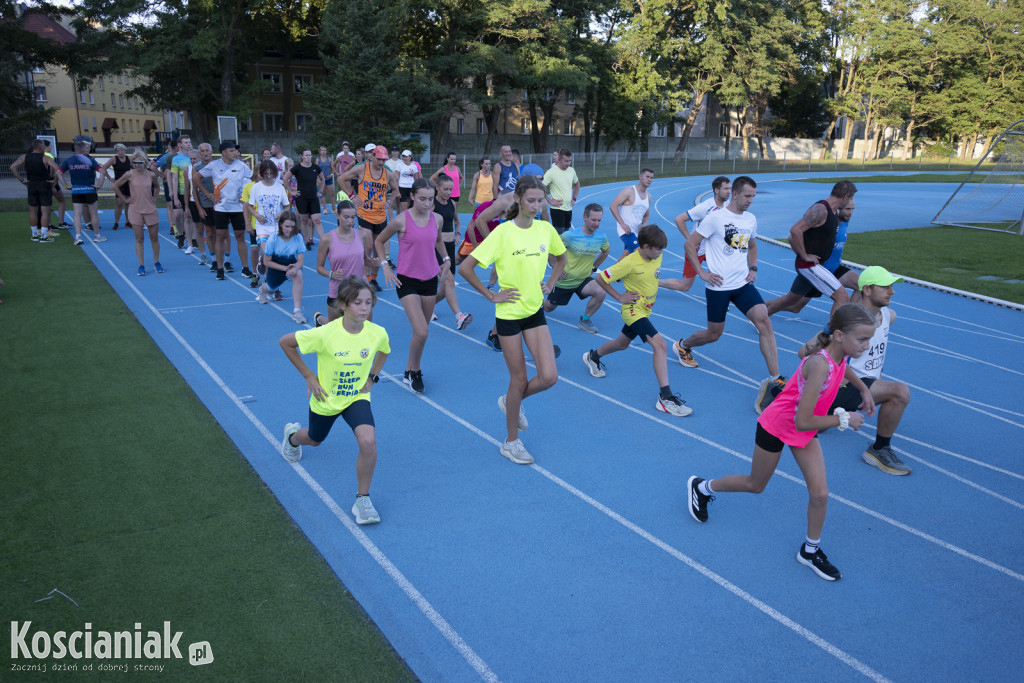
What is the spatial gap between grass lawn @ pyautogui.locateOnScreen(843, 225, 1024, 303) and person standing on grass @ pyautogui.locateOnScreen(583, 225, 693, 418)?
920 cm

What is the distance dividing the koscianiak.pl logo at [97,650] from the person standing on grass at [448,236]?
5.16 meters

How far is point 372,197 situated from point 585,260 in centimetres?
445

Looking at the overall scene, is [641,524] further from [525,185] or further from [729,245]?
[729,245]

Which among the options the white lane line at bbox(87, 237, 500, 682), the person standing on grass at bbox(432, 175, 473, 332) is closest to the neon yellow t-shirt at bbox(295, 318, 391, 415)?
the white lane line at bbox(87, 237, 500, 682)

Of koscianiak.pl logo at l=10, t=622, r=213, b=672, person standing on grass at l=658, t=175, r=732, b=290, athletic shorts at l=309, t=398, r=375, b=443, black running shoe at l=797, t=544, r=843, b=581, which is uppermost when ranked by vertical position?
person standing on grass at l=658, t=175, r=732, b=290

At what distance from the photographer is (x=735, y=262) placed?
24.4ft

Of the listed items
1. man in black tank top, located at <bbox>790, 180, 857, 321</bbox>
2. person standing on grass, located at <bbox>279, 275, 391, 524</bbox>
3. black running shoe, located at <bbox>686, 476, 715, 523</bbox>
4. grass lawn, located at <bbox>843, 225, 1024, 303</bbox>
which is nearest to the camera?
person standing on grass, located at <bbox>279, 275, 391, 524</bbox>

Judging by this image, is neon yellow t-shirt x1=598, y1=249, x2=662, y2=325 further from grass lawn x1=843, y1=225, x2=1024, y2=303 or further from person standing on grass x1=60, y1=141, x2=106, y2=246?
person standing on grass x1=60, y1=141, x2=106, y2=246

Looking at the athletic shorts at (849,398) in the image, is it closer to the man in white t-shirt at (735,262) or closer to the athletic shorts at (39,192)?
the man in white t-shirt at (735,262)

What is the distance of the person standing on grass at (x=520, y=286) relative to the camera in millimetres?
5738

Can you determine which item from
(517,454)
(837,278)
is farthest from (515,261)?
(837,278)

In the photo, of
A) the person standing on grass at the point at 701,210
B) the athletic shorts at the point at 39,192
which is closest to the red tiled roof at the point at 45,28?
the athletic shorts at the point at 39,192

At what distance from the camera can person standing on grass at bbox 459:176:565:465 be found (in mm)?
5738

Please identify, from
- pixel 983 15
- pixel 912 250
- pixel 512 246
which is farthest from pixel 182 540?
pixel 983 15
